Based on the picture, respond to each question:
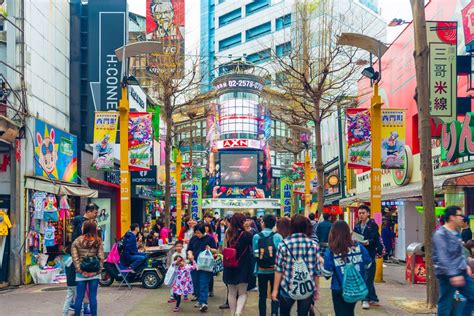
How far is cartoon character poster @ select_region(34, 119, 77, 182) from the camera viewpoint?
13.8 m

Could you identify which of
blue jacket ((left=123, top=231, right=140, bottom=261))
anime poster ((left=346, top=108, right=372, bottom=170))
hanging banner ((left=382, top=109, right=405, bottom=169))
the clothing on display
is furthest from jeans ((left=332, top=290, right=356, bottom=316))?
anime poster ((left=346, top=108, right=372, bottom=170))

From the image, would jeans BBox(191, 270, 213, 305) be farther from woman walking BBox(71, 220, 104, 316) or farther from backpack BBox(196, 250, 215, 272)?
woman walking BBox(71, 220, 104, 316)

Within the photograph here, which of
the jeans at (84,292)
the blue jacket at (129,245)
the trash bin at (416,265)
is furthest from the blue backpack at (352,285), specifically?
the trash bin at (416,265)

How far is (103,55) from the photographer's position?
59.8 feet

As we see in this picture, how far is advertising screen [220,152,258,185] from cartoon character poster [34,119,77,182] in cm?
4414

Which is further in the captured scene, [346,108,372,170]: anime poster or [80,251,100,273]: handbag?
[346,108,372,170]: anime poster

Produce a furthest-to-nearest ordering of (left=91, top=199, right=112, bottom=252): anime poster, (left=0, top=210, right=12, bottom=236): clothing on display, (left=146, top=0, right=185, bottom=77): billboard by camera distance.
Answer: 1. (left=91, top=199, right=112, bottom=252): anime poster
2. (left=146, top=0, right=185, bottom=77): billboard
3. (left=0, top=210, right=12, bottom=236): clothing on display

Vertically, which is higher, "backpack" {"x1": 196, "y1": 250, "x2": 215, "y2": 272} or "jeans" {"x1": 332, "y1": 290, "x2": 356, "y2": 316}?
"backpack" {"x1": 196, "y1": 250, "x2": 215, "y2": 272}

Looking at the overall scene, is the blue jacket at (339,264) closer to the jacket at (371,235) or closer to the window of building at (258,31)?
the jacket at (371,235)

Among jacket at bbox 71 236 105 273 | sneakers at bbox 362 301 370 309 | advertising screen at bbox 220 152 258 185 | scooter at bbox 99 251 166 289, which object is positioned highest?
advertising screen at bbox 220 152 258 185

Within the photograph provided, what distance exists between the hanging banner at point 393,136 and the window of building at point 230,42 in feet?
230

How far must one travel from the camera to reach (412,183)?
64.5 ft

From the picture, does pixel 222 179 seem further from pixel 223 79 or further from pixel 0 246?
pixel 0 246

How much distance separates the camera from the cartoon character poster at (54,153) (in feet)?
45.1
